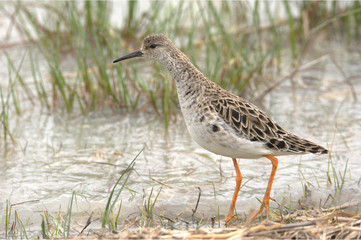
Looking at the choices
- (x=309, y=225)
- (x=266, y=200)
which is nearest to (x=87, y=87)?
(x=266, y=200)

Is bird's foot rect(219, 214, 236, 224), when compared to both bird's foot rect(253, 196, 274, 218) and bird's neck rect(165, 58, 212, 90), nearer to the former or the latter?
bird's foot rect(253, 196, 274, 218)

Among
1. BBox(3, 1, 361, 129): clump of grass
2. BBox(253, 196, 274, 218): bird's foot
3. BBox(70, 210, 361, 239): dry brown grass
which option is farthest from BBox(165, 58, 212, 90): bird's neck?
BBox(70, 210, 361, 239): dry brown grass

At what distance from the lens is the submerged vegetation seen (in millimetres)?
5887

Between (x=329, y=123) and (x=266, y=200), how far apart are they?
2673 mm

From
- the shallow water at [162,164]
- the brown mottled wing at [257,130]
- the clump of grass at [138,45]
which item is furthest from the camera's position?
the clump of grass at [138,45]

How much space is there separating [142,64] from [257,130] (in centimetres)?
471

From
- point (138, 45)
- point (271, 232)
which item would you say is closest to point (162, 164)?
point (271, 232)

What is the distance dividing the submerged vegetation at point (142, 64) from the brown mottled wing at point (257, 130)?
48 centimetres

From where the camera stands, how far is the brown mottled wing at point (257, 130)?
5.23m

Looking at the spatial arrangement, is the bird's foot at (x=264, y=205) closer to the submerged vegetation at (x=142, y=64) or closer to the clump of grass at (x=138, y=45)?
the submerged vegetation at (x=142, y=64)

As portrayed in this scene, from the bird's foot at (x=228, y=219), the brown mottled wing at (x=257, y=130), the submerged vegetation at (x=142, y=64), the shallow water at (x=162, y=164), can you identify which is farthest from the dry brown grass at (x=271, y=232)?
the brown mottled wing at (x=257, y=130)

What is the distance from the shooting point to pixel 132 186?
5.96 meters

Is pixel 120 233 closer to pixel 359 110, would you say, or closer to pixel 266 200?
pixel 266 200

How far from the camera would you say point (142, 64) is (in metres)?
9.70
